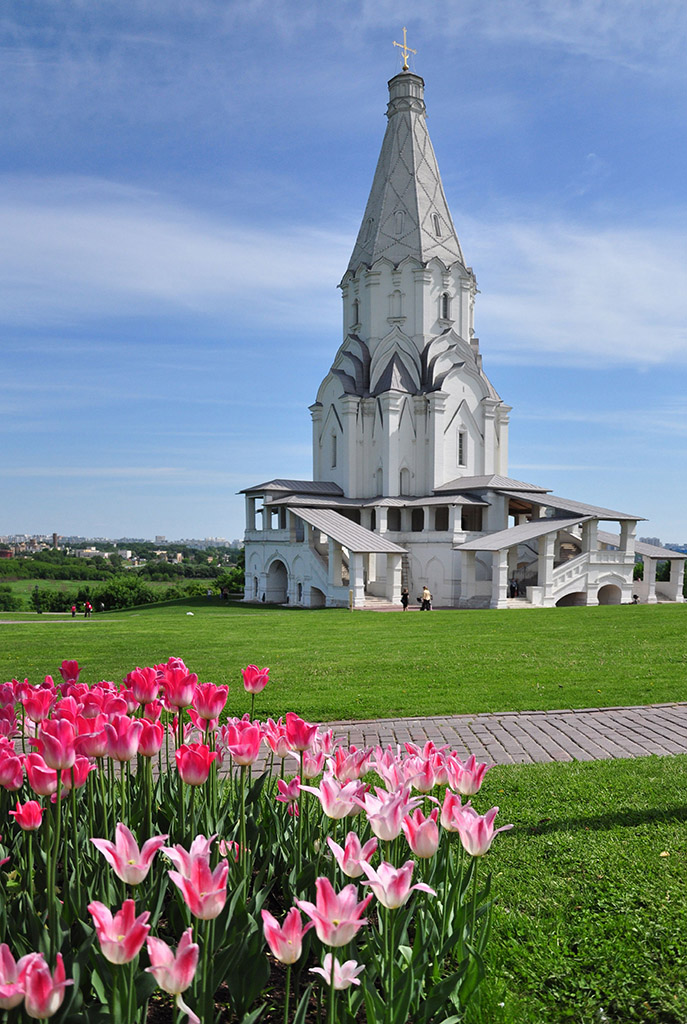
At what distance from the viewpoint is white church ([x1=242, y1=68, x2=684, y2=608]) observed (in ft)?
122

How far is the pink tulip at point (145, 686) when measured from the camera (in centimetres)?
385

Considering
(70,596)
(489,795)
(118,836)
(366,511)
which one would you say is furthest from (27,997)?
(70,596)

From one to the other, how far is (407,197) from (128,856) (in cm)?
4748

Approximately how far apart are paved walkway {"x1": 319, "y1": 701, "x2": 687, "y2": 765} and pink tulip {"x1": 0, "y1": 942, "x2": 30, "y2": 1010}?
600 cm

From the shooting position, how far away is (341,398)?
44.7m

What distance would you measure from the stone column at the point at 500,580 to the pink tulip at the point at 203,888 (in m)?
31.8

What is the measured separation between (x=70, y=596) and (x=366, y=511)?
32.7 meters

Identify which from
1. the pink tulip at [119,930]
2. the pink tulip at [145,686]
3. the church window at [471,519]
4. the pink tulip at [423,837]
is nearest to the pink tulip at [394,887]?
the pink tulip at [423,837]

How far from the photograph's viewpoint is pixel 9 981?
1.93 metres

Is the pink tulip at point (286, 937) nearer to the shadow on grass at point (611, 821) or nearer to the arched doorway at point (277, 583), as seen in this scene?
the shadow on grass at point (611, 821)

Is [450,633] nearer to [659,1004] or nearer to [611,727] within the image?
[611,727]

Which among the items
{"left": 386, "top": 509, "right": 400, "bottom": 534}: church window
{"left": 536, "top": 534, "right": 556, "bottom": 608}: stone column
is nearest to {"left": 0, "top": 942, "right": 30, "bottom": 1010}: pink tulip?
{"left": 536, "top": 534, "right": 556, "bottom": 608}: stone column

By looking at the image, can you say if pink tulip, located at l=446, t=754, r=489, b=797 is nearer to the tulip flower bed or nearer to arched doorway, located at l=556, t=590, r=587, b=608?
the tulip flower bed

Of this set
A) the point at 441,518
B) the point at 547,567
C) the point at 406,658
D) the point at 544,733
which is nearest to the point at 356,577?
the point at 547,567
